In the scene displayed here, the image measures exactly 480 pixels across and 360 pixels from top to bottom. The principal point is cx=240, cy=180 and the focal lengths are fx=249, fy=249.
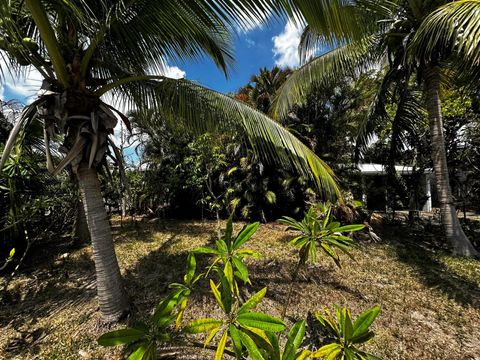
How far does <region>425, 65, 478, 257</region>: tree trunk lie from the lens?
562cm

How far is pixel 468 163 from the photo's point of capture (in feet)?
24.3

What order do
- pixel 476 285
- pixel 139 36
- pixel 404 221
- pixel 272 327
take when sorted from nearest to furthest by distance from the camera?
1. pixel 272 327
2. pixel 139 36
3. pixel 476 285
4. pixel 404 221

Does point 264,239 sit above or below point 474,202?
below

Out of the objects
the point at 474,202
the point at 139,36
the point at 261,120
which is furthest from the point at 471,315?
the point at 139,36

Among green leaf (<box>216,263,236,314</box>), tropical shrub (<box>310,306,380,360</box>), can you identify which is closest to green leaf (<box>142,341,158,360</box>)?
green leaf (<box>216,263,236,314</box>)

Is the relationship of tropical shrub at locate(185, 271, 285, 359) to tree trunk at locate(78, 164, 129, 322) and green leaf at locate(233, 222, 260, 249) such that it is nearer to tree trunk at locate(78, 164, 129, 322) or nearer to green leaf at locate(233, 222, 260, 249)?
green leaf at locate(233, 222, 260, 249)

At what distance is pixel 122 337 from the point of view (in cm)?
117

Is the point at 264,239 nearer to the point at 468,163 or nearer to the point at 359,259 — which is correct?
the point at 359,259

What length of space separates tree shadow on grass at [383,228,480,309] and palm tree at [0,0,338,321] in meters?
3.78

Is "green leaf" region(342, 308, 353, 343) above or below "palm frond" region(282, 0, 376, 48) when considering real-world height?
below

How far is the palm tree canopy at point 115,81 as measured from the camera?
8.90 ft

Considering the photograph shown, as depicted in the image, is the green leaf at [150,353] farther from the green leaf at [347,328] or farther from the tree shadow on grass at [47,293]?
the tree shadow on grass at [47,293]

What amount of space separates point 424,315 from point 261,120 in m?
3.91

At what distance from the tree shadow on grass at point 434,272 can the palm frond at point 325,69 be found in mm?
4747
